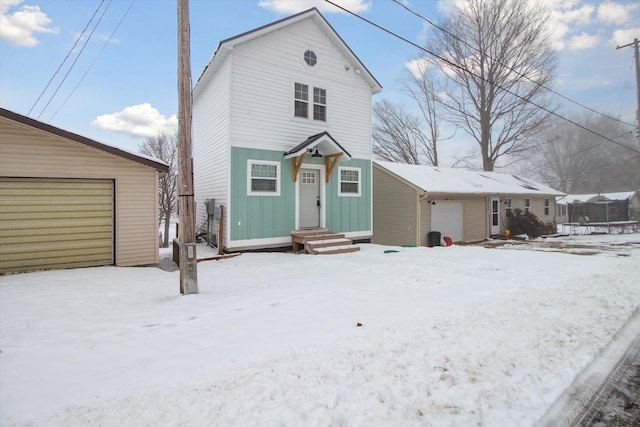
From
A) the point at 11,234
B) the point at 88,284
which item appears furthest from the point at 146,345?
the point at 11,234

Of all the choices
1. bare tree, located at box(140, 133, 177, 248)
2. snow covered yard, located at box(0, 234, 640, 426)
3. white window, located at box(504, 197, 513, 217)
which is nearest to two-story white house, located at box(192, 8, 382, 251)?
snow covered yard, located at box(0, 234, 640, 426)

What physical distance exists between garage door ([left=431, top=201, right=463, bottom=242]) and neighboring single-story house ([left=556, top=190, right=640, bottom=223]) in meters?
15.7

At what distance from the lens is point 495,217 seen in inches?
786

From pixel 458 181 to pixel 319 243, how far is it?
11.9m

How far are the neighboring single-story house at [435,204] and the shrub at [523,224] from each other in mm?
435

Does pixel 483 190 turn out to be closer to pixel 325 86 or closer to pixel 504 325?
pixel 325 86

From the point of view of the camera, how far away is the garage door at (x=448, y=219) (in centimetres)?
1662

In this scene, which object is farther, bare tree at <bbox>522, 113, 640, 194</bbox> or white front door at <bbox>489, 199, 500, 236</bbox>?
bare tree at <bbox>522, 113, 640, 194</bbox>

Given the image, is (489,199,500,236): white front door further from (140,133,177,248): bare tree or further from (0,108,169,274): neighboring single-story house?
(140,133,177,248): bare tree

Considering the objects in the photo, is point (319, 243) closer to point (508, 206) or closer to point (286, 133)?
point (286, 133)

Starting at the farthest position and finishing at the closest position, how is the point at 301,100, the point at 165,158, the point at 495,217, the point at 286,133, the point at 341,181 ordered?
→ the point at 165,158 < the point at 495,217 < the point at 341,181 < the point at 301,100 < the point at 286,133

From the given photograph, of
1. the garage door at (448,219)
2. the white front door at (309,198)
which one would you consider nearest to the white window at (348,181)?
the white front door at (309,198)

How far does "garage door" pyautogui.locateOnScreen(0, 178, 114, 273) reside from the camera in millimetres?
7496

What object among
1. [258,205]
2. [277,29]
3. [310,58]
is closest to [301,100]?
[310,58]
